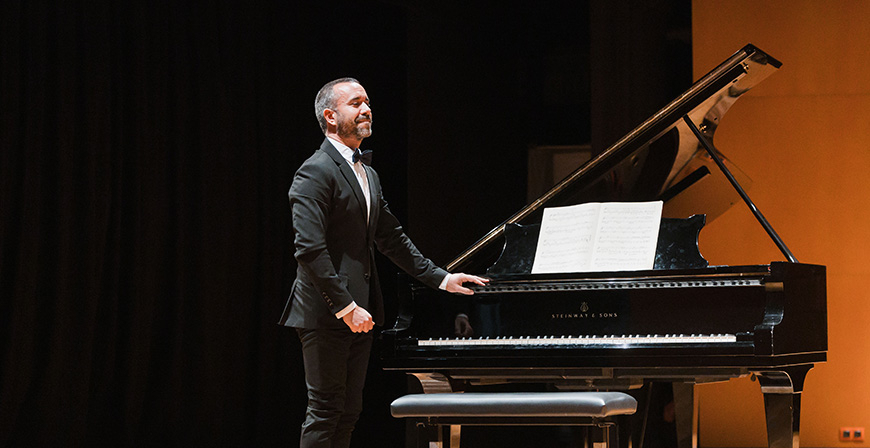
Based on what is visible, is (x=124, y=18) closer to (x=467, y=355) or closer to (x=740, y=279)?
(x=467, y=355)

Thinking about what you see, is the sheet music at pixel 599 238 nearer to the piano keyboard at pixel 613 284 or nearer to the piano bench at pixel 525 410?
the piano keyboard at pixel 613 284

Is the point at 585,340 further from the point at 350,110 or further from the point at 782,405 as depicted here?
the point at 350,110

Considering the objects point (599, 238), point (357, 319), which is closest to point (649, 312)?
point (599, 238)

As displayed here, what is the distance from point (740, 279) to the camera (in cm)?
281

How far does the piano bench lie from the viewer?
8.43 ft

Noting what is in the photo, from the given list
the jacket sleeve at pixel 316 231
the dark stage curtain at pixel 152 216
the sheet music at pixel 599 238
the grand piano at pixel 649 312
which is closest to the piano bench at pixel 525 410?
the grand piano at pixel 649 312

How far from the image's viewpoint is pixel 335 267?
9.20 feet

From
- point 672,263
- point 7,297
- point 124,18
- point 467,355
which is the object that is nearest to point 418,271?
point 467,355

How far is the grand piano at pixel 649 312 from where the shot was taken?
2791mm

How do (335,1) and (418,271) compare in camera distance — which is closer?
(418,271)

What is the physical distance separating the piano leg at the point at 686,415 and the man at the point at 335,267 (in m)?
1.27

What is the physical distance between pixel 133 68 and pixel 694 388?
2.89 metres

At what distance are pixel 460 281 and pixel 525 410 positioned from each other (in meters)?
0.66

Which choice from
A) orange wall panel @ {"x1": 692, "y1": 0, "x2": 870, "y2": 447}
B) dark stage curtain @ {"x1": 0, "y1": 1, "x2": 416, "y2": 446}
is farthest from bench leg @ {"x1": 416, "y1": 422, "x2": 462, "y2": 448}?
orange wall panel @ {"x1": 692, "y1": 0, "x2": 870, "y2": 447}
